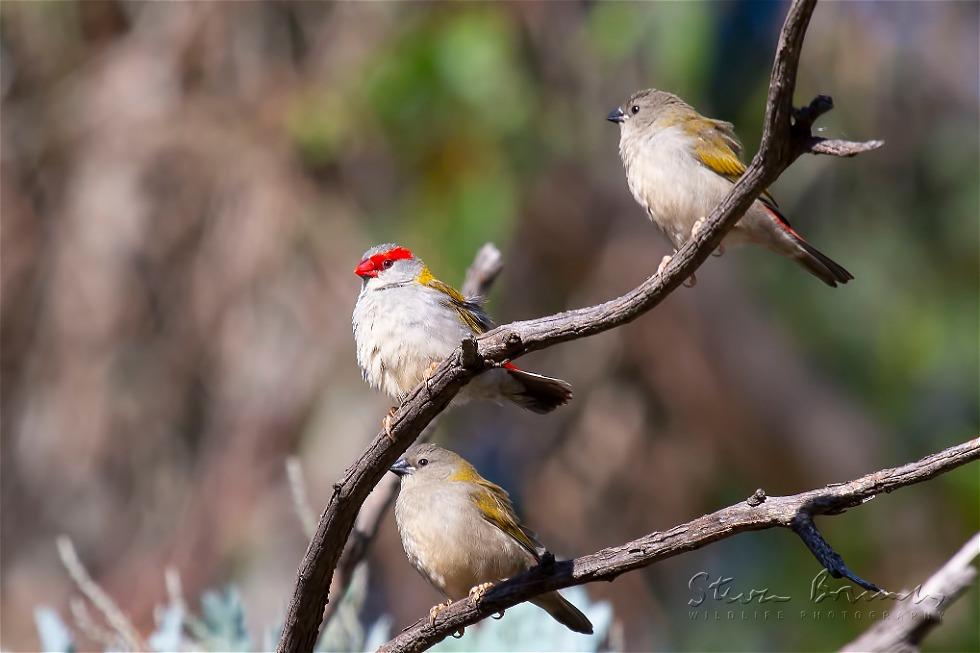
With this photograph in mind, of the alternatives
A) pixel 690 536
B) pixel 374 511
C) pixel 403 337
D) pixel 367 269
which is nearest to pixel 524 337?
pixel 690 536

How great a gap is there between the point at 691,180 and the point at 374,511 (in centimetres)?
176

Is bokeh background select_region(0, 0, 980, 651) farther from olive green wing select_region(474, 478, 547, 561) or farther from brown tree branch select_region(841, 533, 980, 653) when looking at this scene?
brown tree branch select_region(841, 533, 980, 653)

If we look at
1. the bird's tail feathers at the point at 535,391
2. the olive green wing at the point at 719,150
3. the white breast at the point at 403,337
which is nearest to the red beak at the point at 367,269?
Result: the white breast at the point at 403,337

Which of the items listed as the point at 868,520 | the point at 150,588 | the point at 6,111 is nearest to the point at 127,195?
the point at 6,111

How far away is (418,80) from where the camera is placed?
289 inches

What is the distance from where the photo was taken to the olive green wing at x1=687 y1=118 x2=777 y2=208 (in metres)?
4.53

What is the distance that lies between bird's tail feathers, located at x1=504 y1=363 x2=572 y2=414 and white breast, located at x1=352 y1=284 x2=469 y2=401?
0.79ft

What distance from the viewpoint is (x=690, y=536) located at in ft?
9.26

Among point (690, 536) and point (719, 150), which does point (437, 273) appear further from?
point (690, 536)

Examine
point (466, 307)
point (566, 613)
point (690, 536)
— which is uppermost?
point (466, 307)

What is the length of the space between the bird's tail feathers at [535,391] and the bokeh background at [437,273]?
2.76 metres

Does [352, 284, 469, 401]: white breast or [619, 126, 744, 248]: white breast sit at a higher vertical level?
[619, 126, 744, 248]: white breast

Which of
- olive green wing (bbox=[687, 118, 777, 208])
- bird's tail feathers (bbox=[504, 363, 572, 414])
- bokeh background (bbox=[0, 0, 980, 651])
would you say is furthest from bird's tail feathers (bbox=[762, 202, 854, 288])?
bokeh background (bbox=[0, 0, 980, 651])

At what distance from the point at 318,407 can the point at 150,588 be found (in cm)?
158
